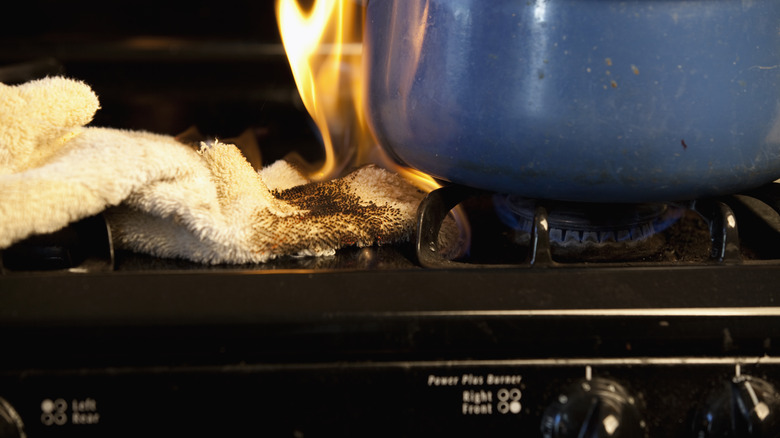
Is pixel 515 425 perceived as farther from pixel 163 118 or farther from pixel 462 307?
pixel 163 118

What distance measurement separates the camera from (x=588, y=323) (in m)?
0.35

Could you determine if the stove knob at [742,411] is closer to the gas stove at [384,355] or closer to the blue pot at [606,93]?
the gas stove at [384,355]

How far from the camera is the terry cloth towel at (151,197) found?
379 mm

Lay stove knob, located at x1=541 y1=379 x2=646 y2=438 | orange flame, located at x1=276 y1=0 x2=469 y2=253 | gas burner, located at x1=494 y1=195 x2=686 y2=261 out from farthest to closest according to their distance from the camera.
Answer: orange flame, located at x1=276 y1=0 x2=469 y2=253
gas burner, located at x1=494 y1=195 x2=686 y2=261
stove knob, located at x1=541 y1=379 x2=646 y2=438

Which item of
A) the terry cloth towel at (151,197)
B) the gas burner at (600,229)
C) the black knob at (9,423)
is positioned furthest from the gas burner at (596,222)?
the black knob at (9,423)

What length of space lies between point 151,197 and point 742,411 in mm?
360

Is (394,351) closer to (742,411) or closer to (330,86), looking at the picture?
(742,411)

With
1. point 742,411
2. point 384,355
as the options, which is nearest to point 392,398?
point 384,355

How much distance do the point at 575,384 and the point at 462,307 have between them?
0.08 m

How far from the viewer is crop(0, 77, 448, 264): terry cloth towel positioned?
0.38 m

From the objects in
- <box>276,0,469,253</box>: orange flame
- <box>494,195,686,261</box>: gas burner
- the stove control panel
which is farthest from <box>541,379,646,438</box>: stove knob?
<box>276,0,469,253</box>: orange flame

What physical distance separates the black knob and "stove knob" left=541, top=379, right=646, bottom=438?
0.28 m

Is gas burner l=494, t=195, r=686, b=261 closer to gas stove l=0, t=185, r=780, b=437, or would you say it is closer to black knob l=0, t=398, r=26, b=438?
gas stove l=0, t=185, r=780, b=437

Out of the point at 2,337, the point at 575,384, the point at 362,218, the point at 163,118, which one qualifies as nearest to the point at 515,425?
the point at 575,384
